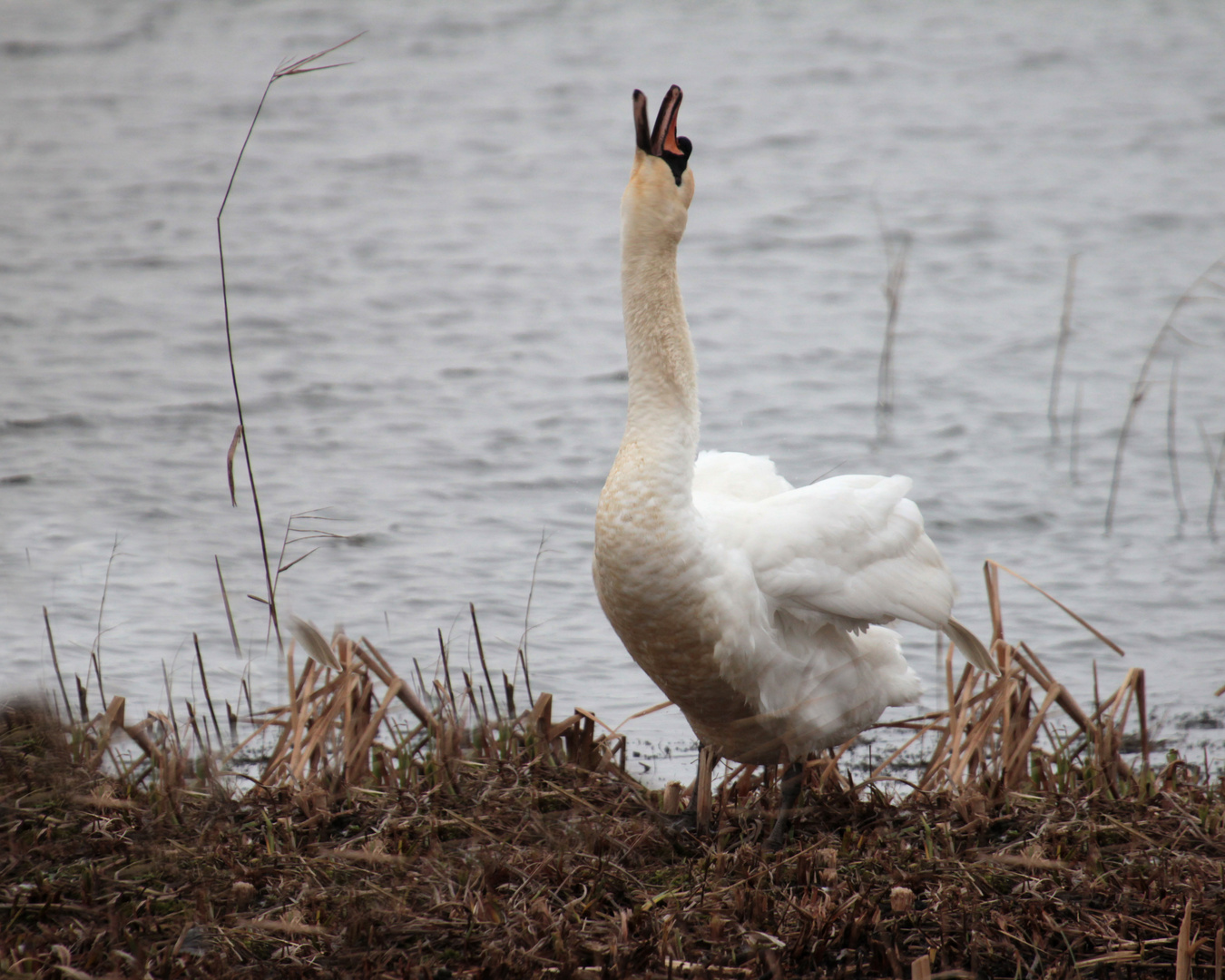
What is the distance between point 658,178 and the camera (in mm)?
3996

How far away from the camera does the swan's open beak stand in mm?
3939

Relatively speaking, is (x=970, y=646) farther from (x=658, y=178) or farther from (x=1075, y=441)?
(x=1075, y=441)

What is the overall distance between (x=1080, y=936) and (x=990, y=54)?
1679 centimetres

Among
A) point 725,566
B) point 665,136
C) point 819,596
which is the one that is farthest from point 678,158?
point 819,596

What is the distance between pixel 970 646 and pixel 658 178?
1.81 meters

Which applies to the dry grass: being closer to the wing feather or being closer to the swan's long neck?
the wing feather

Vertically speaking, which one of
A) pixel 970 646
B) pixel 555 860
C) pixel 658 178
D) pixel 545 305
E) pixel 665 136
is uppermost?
pixel 665 136

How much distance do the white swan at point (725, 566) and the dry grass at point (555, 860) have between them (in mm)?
282

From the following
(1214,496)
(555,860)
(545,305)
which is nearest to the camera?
(555,860)

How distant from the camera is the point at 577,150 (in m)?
15.0

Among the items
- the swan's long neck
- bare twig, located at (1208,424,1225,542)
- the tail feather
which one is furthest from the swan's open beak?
bare twig, located at (1208,424,1225,542)

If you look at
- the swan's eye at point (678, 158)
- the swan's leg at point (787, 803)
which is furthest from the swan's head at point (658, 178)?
the swan's leg at point (787, 803)

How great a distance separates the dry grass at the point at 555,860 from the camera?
121 inches

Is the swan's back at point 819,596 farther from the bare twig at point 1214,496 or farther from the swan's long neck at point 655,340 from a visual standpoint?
the bare twig at point 1214,496
